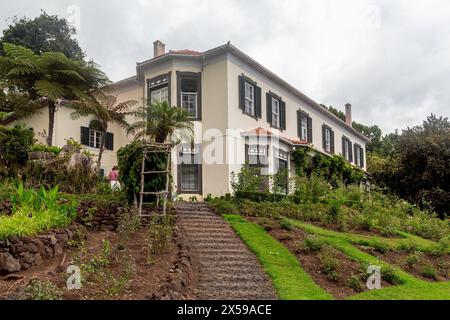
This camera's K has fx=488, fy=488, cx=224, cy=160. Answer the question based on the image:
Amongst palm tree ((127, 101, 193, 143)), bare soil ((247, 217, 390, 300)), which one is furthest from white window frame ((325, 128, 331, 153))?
bare soil ((247, 217, 390, 300))

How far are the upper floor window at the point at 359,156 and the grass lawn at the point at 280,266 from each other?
942 inches

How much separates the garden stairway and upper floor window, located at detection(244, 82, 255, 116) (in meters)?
8.01

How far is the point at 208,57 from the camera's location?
20.4m

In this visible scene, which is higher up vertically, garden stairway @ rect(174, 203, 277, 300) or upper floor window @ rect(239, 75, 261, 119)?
upper floor window @ rect(239, 75, 261, 119)

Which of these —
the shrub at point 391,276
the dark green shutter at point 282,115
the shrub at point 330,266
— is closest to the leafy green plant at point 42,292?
the shrub at point 330,266

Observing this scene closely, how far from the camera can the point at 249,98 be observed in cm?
2136

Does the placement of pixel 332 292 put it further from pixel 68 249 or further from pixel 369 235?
pixel 369 235

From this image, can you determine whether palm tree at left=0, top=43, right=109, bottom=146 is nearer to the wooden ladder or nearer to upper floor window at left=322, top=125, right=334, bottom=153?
the wooden ladder

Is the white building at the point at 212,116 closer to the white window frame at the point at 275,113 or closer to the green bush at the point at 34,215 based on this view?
the white window frame at the point at 275,113

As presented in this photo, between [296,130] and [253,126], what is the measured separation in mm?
5022

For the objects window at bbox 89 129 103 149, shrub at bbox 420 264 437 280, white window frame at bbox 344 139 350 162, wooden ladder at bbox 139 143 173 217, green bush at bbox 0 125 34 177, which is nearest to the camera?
shrub at bbox 420 264 437 280

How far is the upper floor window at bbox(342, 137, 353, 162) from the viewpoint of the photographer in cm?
3303

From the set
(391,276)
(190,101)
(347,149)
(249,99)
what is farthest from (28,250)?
(347,149)

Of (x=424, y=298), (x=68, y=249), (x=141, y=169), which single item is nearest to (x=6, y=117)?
(x=141, y=169)
